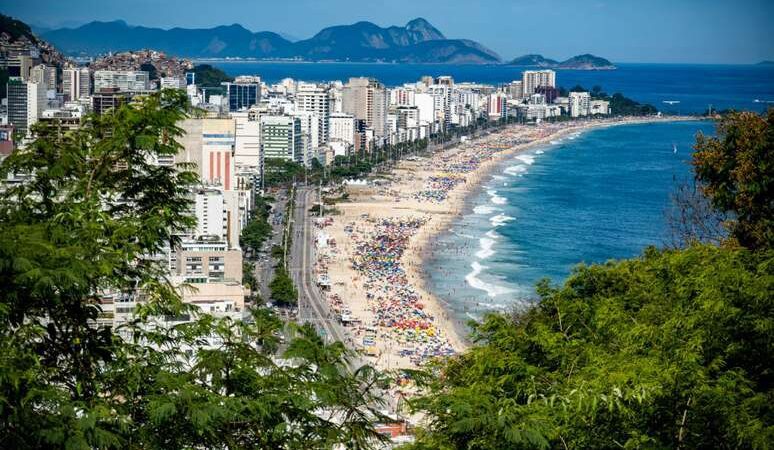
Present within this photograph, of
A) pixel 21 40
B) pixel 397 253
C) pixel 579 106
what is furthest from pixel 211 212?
pixel 579 106

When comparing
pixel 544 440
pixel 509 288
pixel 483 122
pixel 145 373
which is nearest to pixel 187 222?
pixel 145 373

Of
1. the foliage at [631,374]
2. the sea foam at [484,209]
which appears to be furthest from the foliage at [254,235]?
the foliage at [631,374]

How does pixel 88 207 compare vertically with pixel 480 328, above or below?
above

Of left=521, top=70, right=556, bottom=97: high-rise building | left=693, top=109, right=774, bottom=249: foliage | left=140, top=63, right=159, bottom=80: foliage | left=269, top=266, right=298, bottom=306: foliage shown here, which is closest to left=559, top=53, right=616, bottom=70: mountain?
left=521, top=70, right=556, bottom=97: high-rise building

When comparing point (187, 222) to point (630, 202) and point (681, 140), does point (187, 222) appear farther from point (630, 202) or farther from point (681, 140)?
point (681, 140)

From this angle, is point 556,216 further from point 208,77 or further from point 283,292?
point 208,77

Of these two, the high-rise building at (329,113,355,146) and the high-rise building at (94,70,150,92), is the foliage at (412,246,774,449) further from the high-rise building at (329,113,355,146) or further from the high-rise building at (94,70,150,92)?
the high-rise building at (94,70,150,92)
